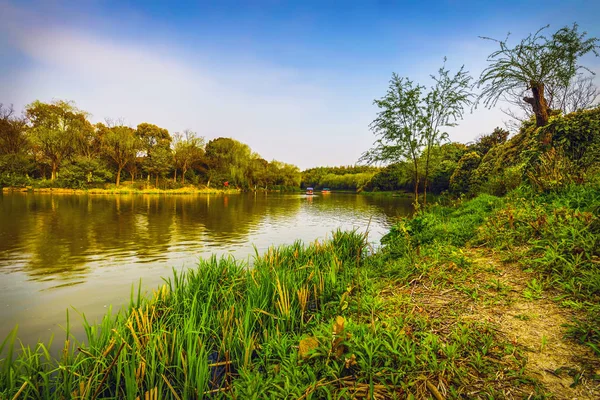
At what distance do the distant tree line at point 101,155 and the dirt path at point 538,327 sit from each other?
53.9m

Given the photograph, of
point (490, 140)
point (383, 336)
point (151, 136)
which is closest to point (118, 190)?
point (151, 136)

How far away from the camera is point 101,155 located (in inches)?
2032

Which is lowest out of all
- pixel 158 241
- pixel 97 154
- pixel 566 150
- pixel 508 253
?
pixel 158 241

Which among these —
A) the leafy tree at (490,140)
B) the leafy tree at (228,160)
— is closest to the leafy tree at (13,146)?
the leafy tree at (228,160)

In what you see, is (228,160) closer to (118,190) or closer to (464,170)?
(118,190)

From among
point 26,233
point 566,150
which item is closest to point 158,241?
point 26,233

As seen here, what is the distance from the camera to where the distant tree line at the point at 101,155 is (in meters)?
42.0

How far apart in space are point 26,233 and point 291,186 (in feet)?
256

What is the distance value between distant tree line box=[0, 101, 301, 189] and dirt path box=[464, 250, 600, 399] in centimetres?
5391

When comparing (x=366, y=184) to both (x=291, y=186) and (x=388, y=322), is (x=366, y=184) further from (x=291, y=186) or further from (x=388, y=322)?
(x=388, y=322)

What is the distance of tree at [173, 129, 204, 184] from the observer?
5606 cm

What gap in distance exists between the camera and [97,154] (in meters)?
50.7

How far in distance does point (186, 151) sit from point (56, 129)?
20.6 m

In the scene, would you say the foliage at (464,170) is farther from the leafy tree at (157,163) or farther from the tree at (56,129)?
the tree at (56,129)
